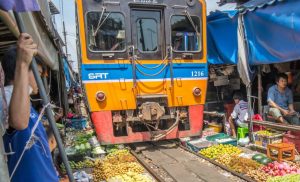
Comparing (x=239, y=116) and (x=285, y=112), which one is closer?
(x=285, y=112)

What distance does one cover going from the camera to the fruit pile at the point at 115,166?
5688mm

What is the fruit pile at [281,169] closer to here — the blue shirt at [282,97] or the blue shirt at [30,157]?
the blue shirt at [282,97]

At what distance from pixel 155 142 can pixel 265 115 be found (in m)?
2.81

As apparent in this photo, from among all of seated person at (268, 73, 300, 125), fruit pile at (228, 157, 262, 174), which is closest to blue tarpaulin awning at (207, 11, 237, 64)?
seated person at (268, 73, 300, 125)

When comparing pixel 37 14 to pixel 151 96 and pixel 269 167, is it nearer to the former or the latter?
pixel 151 96

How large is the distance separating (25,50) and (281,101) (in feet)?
21.9

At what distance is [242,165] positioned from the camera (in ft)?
18.7

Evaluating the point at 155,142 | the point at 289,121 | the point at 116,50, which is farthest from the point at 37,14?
the point at 289,121

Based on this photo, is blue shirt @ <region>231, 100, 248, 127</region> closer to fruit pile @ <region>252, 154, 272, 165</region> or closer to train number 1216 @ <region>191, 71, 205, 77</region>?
train number 1216 @ <region>191, 71, 205, 77</region>

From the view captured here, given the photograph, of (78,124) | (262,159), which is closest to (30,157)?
(262,159)

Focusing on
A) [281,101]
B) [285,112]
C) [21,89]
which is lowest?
[285,112]

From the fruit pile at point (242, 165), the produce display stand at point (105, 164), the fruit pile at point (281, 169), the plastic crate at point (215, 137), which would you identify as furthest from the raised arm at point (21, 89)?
the plastic crate at point (215, 137)

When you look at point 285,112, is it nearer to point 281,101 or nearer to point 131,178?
point 281,101

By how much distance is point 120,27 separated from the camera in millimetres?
7113
